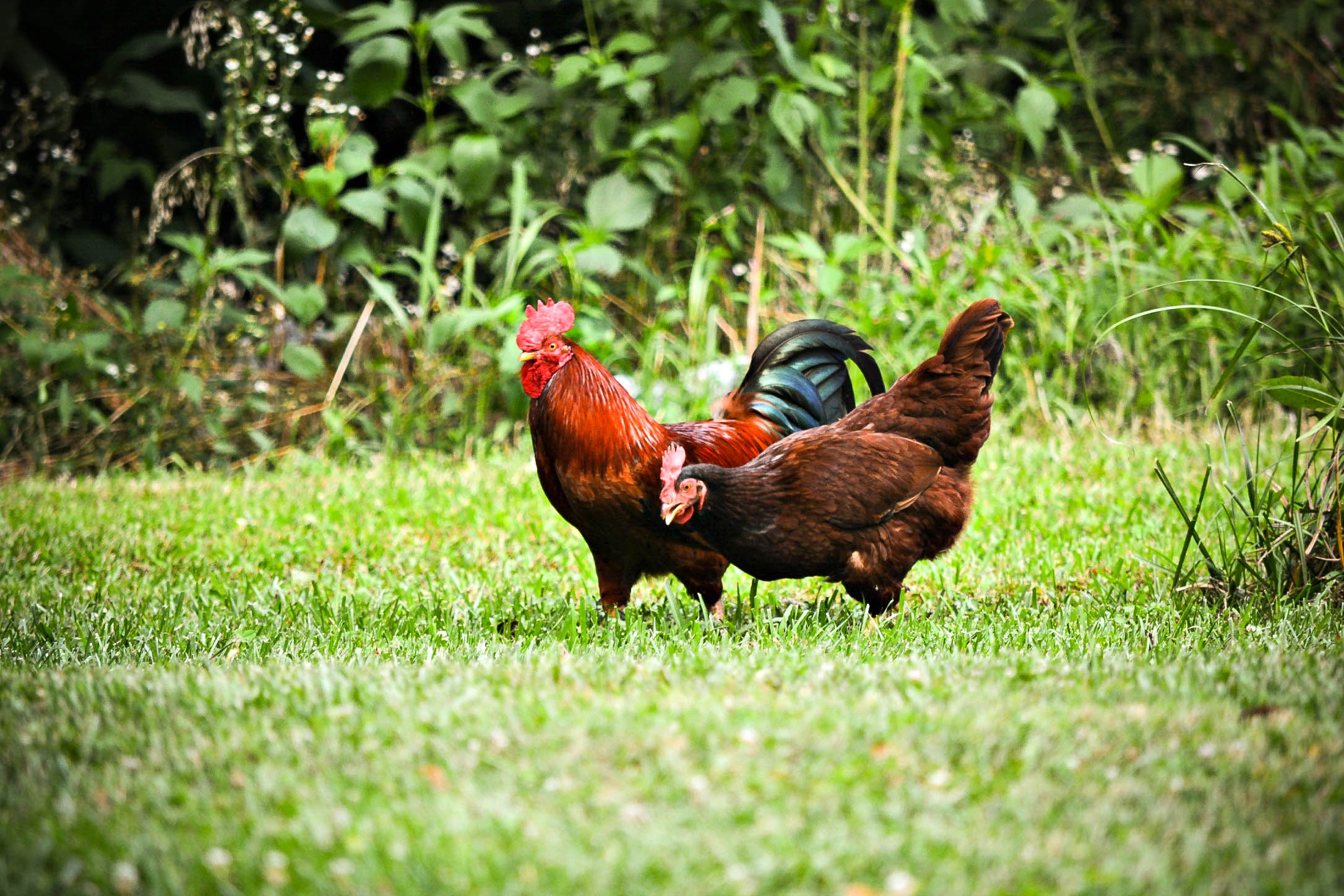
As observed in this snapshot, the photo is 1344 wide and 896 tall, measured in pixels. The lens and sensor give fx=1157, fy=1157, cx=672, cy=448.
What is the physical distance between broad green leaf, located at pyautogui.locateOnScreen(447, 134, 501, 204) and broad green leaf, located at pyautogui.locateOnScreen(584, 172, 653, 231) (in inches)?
24.5

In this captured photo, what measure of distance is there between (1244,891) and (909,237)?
5.98 metres

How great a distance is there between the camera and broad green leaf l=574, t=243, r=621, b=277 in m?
6.75

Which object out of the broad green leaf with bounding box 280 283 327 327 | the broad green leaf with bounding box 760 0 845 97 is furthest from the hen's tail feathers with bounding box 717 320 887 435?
the broad green leaf with bounding box 280 283 327 327

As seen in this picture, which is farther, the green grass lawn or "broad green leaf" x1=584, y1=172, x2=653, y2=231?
"broad green leaf" x1=584, y1=172, x2=653, y2=231

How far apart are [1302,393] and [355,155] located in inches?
207

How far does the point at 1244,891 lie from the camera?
1.77 m

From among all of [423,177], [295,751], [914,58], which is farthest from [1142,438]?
[295,751]

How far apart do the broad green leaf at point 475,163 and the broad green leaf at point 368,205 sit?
499 mm

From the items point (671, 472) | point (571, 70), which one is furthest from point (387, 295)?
point (671, 472)

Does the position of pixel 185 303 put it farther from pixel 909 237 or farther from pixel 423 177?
pixel 909 237

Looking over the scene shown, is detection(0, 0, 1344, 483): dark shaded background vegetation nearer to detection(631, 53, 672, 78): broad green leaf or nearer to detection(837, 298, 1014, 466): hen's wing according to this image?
detection(631, 53, 672, 78): broad green leaf

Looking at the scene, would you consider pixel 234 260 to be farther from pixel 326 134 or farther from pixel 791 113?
pixel 791 113

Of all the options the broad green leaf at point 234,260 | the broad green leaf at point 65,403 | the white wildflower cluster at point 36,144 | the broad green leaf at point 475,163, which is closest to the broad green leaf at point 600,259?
the broad green leaf at point 475,163

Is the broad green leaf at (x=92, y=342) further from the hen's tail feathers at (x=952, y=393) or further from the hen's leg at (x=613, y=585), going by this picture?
the hen's tail feathers at (x=952, y=393)
